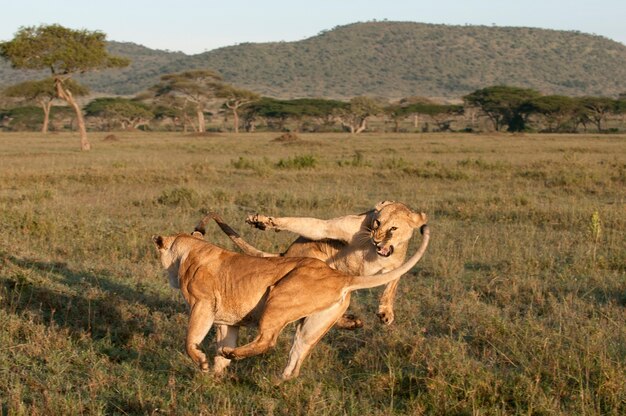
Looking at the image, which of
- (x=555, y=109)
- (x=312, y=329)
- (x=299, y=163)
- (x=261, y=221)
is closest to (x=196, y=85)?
(x=555, y=109)

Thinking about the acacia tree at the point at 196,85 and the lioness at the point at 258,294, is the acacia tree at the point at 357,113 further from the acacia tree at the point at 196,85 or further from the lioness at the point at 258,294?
the lioness at the point at 258,294

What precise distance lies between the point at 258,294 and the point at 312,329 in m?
0.39

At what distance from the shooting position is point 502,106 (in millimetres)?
66250

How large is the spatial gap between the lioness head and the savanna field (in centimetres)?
77

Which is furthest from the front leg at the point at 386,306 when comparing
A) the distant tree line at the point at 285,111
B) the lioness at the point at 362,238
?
the distant tree line at the point at 285,111

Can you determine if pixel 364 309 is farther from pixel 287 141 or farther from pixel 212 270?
pixel 287 141

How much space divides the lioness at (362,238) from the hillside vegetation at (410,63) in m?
133

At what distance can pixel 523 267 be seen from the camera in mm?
8211

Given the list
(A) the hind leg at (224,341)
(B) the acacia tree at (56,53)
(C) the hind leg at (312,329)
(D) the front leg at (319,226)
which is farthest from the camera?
(B) the acacia tree at (56,53)

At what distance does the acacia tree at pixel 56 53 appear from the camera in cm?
3422

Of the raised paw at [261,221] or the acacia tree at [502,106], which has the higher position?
the raised paw at [261,221]

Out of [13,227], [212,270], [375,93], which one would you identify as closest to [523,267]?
[212,270]

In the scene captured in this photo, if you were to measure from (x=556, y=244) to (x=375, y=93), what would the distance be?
13747 centimetres

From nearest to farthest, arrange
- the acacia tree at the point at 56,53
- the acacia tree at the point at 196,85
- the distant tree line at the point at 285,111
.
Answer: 1. the acacia tree at the point at 56,53
2. the distant tree line at the point at 285,111
3. the acacia tree at the point at 196,85
